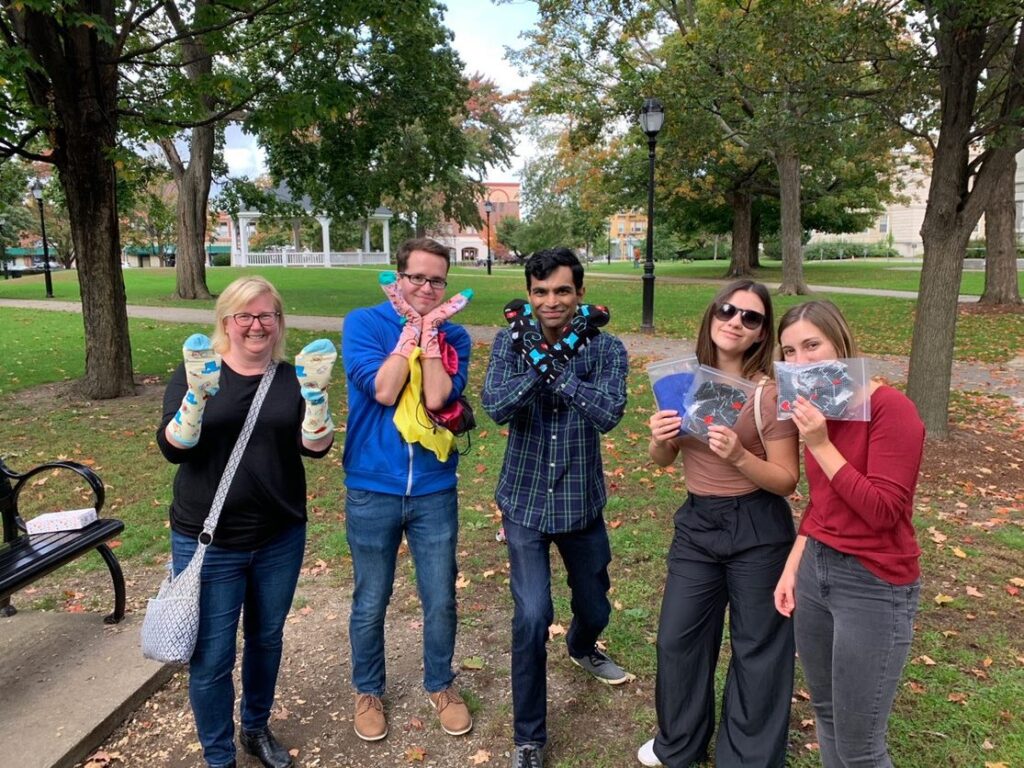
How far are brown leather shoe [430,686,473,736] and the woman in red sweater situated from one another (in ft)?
4.82

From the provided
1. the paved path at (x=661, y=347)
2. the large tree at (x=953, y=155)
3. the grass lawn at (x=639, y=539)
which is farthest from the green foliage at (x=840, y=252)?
the large tree at (x=953, y=155)

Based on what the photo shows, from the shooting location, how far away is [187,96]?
923 cm

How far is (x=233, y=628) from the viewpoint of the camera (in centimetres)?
261

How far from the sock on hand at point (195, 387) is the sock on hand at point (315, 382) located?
0.93 ft

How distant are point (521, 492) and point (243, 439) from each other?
1.04 meters

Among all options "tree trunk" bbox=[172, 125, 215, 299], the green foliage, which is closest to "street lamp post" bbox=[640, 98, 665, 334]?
"tree trunk" bbox=[172, 125, 215, 299]

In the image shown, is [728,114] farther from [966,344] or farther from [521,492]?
[521,492]

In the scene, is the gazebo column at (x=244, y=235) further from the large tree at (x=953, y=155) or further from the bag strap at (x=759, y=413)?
the bag strap at (x=759, y=413)

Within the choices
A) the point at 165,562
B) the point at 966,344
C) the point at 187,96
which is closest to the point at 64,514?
the point at 165,562

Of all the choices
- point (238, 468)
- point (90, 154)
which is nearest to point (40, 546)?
point (238, 468)

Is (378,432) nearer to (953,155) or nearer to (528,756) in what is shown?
(528,756)

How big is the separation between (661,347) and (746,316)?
10.5 m

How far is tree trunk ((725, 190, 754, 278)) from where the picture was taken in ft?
103

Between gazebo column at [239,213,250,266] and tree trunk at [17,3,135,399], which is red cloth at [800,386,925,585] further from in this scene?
gazebo column at [239,213,250,266]
